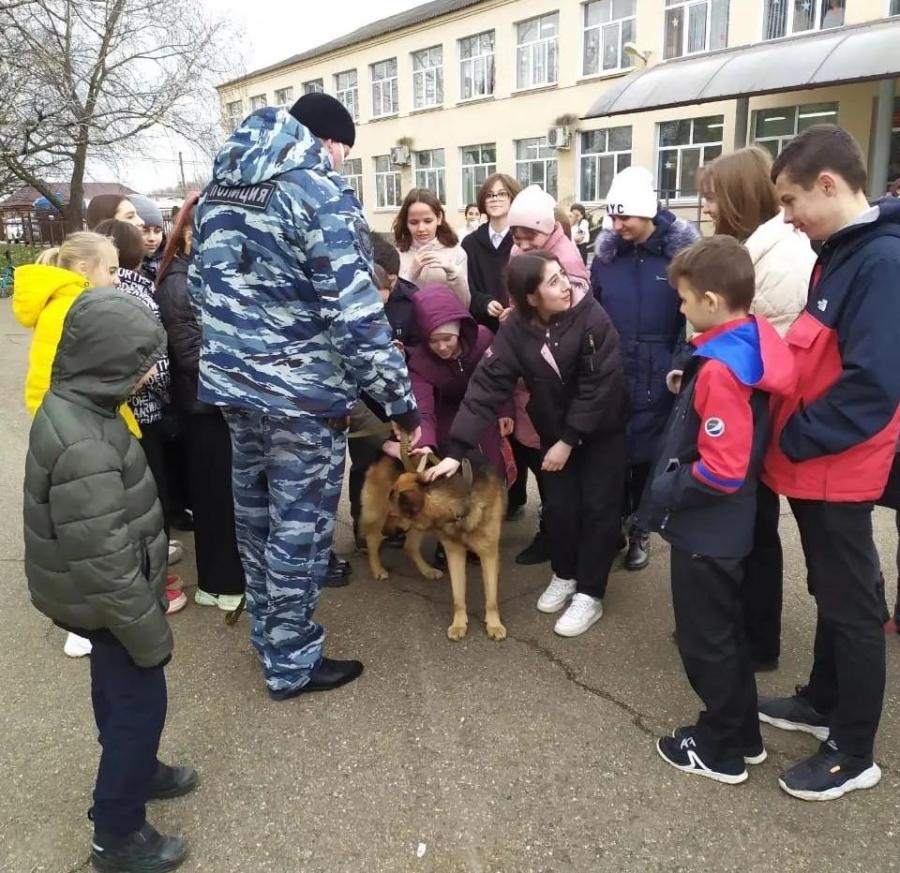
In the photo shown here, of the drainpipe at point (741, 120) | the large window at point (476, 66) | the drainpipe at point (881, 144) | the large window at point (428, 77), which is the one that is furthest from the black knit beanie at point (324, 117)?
the large window at point (428, 77)

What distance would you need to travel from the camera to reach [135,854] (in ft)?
7.10

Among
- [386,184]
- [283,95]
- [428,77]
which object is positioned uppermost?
[283,95]

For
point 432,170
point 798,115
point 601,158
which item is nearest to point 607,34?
point 601,158

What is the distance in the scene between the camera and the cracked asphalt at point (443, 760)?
7.36 ft

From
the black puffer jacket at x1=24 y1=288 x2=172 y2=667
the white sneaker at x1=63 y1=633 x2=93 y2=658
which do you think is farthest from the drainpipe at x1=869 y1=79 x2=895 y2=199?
the black puffer jacket at x1=24 y1=288 x2=172 y2=667

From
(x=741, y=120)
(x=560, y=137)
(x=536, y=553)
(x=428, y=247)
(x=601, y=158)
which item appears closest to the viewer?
(x=536, y=553)

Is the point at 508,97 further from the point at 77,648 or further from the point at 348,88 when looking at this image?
the point at 77,648

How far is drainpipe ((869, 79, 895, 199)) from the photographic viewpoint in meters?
15.4

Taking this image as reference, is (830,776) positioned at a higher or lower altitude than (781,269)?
lower

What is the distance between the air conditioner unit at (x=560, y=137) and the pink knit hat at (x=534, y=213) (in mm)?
22178

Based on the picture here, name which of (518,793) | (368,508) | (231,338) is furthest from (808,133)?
(368,508)

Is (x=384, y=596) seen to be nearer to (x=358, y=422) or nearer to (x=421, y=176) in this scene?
(x=358, y=422)

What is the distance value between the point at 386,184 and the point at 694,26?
16.1 meters

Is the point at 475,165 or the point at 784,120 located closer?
the point at 784,120
